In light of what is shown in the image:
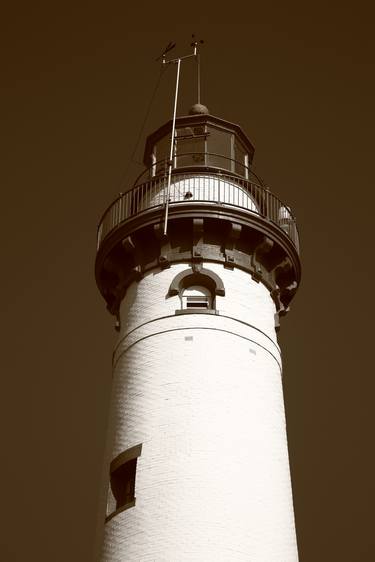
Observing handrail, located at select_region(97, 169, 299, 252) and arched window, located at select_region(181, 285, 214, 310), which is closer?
arched window, located at select_region(181, 285, 214, 310)

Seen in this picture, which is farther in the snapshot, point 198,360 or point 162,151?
point 162,151

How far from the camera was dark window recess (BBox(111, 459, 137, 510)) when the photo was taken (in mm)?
22656

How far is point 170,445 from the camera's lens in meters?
22.0

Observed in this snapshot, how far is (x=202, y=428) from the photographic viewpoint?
22.2 meters

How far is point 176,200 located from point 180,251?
1.94 meters

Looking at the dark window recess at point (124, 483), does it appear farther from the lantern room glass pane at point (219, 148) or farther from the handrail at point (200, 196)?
the lantern room glass pane at point (219, 148)

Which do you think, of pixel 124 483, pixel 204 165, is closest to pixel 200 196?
pixel 204 165

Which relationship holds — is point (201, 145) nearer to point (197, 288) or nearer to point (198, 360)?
point (197, 288)

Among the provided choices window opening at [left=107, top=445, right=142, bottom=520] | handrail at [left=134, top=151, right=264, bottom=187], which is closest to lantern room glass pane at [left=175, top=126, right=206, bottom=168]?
handrail at [left=134, top=151, right=264, bottom=187]

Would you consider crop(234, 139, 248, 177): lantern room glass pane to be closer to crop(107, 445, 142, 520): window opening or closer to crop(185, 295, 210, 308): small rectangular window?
crop(185, 295, 210, 308): small rectangular window

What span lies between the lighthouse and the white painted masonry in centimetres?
3

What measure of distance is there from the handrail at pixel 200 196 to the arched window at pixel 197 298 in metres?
2.79

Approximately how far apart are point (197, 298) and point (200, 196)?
340 centimetres

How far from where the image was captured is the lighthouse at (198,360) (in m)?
21.1
